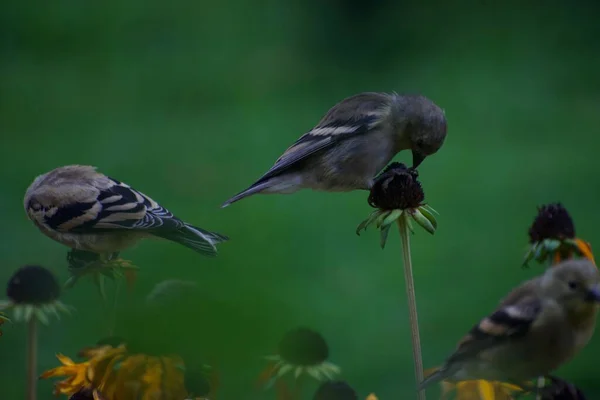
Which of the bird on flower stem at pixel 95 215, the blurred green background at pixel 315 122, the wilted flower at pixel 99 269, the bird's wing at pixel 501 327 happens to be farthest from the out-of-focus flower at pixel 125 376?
the blurred green background at pixel 315 122

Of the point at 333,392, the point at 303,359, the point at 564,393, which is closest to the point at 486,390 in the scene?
the point at 564,393

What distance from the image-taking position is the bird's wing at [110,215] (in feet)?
4.30

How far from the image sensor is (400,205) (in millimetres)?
1179

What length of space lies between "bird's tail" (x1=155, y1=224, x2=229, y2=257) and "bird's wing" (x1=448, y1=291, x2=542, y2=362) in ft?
1.18

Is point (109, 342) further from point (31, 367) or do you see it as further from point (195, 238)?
point (195, 238)

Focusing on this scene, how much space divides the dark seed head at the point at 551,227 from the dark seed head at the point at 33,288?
27.5 inches

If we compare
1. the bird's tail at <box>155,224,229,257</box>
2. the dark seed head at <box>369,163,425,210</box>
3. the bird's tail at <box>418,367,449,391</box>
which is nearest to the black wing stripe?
the bird's tail at <box>155,224,229,257</box>

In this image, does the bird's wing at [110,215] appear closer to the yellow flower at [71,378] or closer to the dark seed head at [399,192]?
the dark seed head at [399,192]

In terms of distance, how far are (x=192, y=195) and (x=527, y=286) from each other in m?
3.05

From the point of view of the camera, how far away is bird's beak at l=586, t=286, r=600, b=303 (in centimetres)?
75

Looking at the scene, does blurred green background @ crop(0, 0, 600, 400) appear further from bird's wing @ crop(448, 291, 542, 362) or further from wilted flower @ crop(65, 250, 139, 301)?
bird's wing @ crop(448, 291, 542, 362)

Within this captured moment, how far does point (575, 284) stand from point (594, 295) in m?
0.03

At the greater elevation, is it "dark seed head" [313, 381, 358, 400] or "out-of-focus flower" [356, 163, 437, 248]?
"out-of-focus flower" [356, 163, 437, 248]

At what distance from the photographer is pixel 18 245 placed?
362 cm
